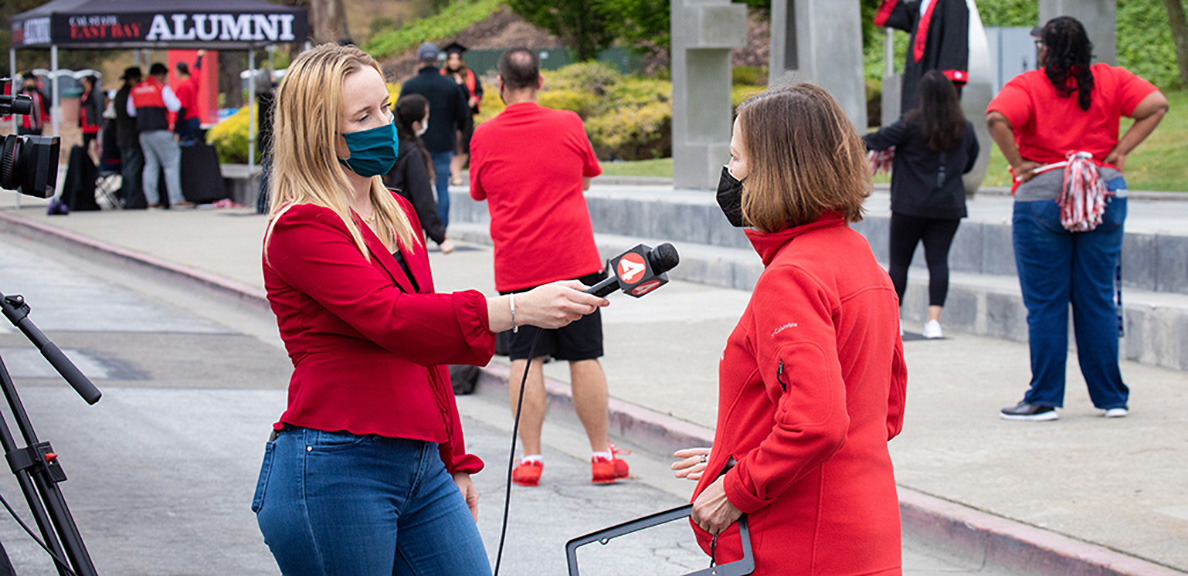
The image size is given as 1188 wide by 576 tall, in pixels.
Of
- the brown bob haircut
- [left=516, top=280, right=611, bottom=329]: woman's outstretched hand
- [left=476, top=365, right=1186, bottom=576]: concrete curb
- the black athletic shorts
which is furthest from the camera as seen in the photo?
the black athletic shorts

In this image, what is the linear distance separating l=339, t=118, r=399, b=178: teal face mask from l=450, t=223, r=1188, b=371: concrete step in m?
6.63

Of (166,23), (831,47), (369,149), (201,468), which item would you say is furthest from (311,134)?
(166,23)

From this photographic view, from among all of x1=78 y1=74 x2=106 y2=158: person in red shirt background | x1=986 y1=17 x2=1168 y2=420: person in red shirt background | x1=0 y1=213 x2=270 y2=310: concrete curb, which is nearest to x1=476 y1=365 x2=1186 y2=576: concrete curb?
x1=986 y1=17 x2=1168 y2=420: person in red shirt background

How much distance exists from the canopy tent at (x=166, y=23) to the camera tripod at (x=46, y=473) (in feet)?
61.7

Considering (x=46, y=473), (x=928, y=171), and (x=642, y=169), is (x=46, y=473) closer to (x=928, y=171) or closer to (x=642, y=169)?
(x=928, y=171)

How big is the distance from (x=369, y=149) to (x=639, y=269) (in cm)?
67

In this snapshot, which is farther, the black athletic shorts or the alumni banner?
the alumni banner

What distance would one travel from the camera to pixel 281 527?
9.51 feet

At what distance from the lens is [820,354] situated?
2.56m

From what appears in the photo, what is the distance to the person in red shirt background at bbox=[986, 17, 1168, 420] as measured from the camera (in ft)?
22.9

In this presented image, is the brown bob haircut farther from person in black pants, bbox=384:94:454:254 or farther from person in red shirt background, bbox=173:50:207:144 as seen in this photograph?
person in red shirt background, bbox=173:50:207:144

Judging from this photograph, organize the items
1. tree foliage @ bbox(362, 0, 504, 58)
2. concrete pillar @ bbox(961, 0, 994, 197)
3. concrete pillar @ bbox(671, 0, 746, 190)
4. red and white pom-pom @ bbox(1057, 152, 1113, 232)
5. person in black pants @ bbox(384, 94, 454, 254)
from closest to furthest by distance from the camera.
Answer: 1. red and white pom-pom @ bbox(1057, 152, 1113, 232)
2. person in black pants @ bbox(384, 94, 454, 254)
3. concrete pillar @ bbox(961, 0, 994, 197)
4. concrete pillar @ bbox(671, 0, 746, 190)
5. tree foliage @ bbox(362, 0, 504, 58)

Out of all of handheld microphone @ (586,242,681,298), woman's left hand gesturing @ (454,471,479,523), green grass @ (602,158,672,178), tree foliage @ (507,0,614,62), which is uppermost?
tree foliage @ (507,0,614,62)

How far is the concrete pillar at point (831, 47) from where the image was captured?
15773mm
